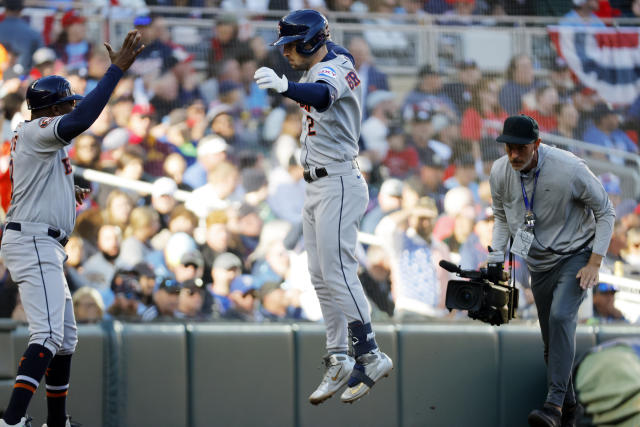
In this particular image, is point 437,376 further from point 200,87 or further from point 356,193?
point 200,87

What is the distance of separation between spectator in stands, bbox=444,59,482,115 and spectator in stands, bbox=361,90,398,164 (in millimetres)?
569

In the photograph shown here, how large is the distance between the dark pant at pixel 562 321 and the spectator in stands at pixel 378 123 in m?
2.55

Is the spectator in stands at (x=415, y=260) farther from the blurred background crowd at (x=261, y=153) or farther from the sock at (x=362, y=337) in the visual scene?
the sock at (x=362, y=337)

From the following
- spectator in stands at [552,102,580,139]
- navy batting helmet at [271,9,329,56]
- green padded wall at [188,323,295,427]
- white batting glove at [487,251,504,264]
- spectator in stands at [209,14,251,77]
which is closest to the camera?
navy batting helmet at [271,9,329,56]

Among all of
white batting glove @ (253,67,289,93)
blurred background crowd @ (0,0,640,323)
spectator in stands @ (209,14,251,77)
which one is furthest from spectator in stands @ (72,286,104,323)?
white batting glove @ (253,67,289,93)

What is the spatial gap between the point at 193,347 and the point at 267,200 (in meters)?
1.59

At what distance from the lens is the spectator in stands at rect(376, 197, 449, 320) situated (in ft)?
24.8

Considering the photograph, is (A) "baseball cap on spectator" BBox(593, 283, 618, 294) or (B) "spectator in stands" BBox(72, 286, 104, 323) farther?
(A) "baseball cap on spectator" BBox(593, 283, 618, 294)

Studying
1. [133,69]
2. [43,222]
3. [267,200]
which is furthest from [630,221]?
[43,222]

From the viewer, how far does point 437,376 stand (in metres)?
7.22

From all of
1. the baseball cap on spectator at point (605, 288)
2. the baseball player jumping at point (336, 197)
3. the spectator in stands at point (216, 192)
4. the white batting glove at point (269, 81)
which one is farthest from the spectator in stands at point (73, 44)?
the baseball cap on spectator at point (605, 288)

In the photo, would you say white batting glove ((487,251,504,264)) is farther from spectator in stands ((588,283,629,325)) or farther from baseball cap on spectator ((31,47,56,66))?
baseball cap on spectator ((31,47,56,66))

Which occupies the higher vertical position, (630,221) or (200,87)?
(200,87)

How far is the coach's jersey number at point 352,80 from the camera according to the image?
530 cm
